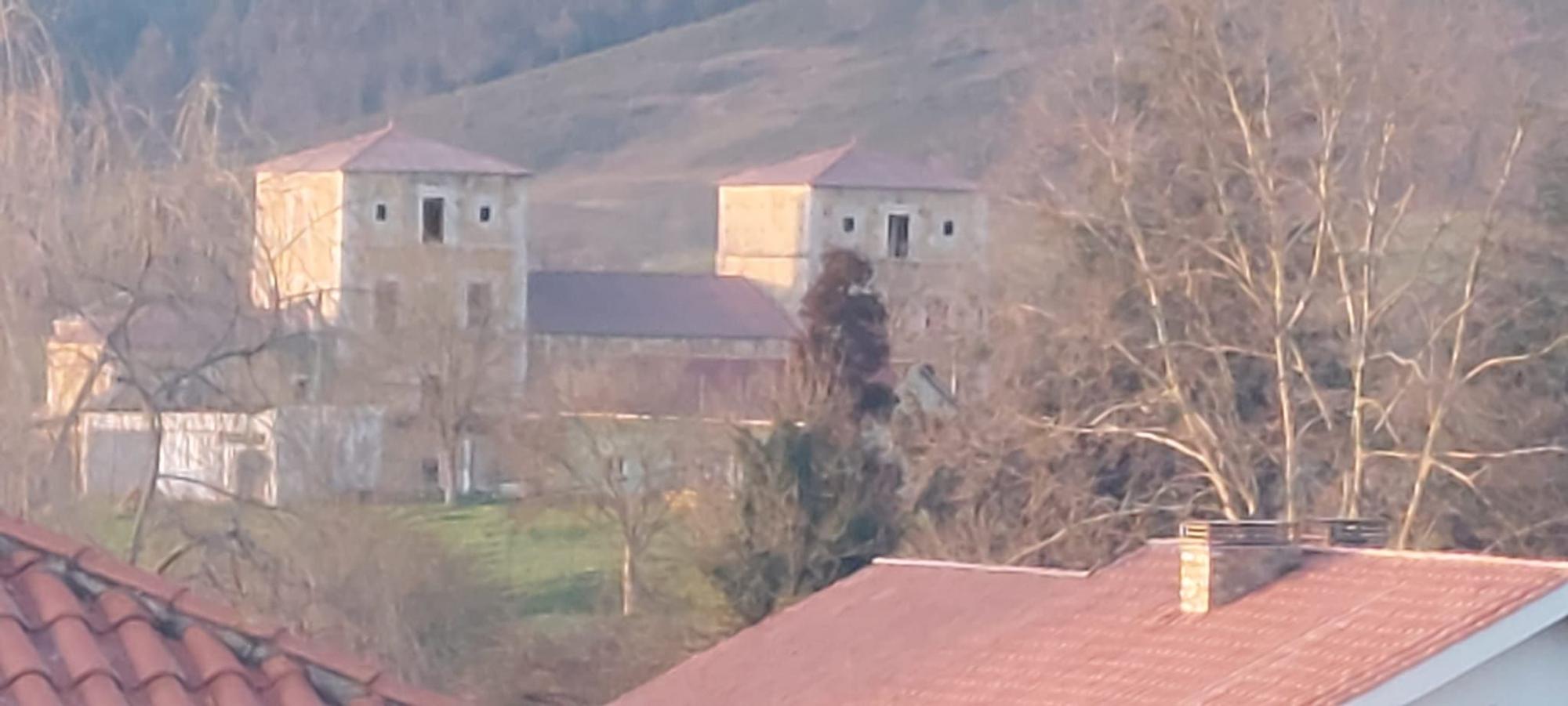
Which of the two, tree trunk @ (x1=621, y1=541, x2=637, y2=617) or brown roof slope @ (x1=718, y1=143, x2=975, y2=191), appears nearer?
tree trunk @ (x1=621, y1=541, x2=637, y2=617)

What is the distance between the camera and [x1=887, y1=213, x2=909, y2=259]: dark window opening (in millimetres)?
97125

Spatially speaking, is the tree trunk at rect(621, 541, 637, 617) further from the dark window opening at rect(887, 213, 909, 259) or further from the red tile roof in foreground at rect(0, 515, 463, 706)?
the dark window opening at rect(887, 213, 909, 259)

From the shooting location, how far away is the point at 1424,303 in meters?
30.8

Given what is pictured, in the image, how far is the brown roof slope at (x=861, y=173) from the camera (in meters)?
97.2

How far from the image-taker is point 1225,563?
1571cm

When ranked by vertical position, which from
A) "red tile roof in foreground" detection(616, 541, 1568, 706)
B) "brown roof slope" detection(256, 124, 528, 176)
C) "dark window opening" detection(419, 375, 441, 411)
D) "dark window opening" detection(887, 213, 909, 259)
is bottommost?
"dark window opening" detection(419, 375, 441, 411)

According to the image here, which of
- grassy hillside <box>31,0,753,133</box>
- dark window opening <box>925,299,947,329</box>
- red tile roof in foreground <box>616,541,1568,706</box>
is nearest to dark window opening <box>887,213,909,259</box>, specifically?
dark window opening <box>925,299,947,329</box>

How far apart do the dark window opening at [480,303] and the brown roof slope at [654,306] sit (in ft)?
32.8

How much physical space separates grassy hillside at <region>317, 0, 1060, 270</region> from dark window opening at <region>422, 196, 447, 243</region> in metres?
47.5

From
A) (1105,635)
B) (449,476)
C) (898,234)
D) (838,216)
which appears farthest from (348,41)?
(1105,635)

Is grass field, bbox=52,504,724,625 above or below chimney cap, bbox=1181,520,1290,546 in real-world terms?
below

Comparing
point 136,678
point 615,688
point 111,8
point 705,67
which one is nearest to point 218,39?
point 111,8

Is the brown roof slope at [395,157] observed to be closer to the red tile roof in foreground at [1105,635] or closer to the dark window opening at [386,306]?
the dark window opening at [386,306]

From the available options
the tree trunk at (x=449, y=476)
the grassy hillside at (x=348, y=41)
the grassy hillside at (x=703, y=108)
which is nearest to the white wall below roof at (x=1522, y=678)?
the tree trunk at (x=449, y=476)
